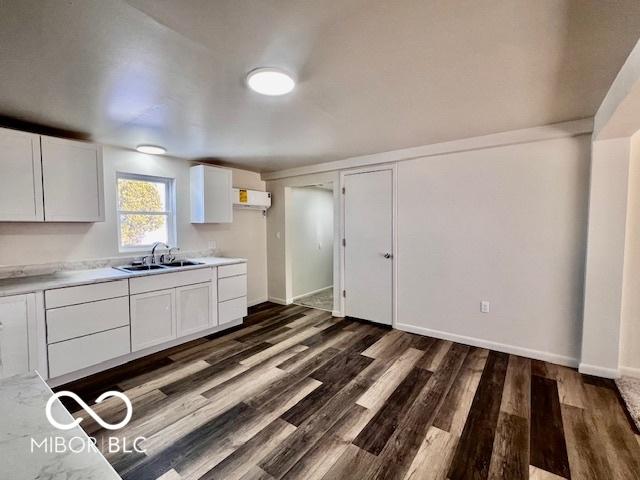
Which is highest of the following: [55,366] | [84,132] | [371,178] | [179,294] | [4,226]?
[84,132]

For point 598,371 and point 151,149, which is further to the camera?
point 151,149

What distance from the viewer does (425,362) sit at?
289 cm

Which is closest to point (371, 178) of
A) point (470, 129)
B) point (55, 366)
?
point (470, 129)

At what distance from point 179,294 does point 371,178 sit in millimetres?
2772

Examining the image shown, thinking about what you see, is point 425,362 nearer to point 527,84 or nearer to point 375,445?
point 375,445

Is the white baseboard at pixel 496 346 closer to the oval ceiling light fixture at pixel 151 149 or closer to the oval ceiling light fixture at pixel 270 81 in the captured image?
the oval ceiling light fixture at pixel 270 81

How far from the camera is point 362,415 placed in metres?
2.11

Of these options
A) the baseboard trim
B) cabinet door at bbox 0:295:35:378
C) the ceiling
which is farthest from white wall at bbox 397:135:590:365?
cabinet door at bbox 0:295:35:378

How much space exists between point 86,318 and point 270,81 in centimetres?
257

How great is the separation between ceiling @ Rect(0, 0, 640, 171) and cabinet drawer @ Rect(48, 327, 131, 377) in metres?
1.92

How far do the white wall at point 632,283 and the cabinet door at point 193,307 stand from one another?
4160mm

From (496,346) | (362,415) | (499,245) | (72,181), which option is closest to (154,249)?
(72,181)

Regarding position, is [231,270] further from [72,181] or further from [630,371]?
[630,371]

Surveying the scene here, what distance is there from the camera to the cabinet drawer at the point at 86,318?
2438 mm
